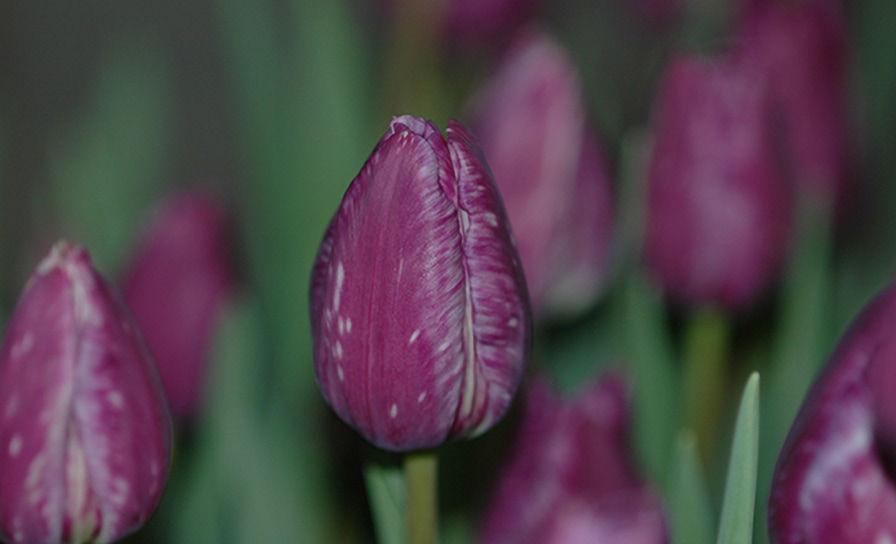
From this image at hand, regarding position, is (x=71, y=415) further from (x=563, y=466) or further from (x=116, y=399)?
(x=563, y=466)

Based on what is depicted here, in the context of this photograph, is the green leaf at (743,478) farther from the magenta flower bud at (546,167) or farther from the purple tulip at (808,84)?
the purple tulip at (808,84)

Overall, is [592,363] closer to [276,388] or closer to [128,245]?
[276,388]

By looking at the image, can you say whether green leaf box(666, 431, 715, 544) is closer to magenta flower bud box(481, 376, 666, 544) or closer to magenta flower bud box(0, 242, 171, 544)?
magenta flower bud box(481, 376, 666, 544)

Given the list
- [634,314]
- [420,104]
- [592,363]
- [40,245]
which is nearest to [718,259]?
[634,314]

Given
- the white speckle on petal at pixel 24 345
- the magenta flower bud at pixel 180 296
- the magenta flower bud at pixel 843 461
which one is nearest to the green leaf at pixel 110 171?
the magenta flower bud at pixel 180 296

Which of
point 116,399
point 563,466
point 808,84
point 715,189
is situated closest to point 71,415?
point 116,399
